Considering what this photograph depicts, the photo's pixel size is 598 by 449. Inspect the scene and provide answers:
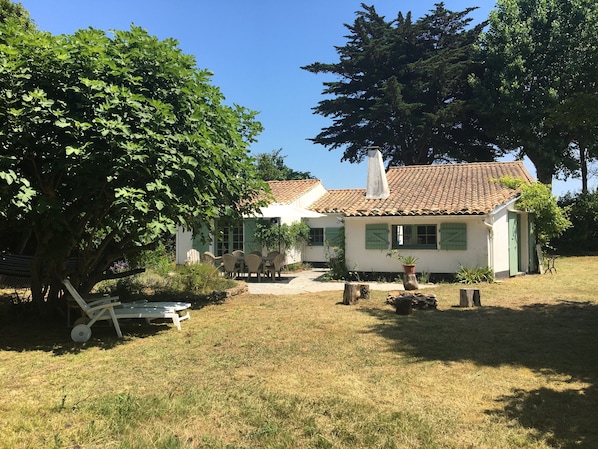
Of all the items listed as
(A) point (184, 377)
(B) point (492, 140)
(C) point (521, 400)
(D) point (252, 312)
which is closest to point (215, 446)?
(A) point (184, 377)

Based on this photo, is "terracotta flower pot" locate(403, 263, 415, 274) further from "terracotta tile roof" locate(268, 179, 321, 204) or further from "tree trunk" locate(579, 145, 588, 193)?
"tree trunk" locate(579, 145, 588, 193)

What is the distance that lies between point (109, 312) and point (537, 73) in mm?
29707

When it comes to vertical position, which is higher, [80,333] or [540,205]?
[540,205]

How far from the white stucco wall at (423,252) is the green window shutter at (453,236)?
0.13 metres

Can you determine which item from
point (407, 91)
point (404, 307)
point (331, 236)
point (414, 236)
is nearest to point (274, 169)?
point (407, 91)

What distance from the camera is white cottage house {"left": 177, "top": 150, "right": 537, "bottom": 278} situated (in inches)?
574

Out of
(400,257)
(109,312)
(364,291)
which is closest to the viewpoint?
(109,312)

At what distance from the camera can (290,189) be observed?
941 inches

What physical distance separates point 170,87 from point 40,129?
2.20 metres

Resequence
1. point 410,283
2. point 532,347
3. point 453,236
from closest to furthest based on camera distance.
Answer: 1. point 532,347
2. point 410,283
3. point 453,236

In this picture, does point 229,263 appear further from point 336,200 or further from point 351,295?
point 336,200

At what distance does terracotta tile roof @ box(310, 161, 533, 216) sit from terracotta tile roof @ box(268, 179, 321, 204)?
166cm

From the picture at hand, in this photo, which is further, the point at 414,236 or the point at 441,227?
the point at 414,236

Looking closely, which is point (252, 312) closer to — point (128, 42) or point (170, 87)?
point (170, 87)
